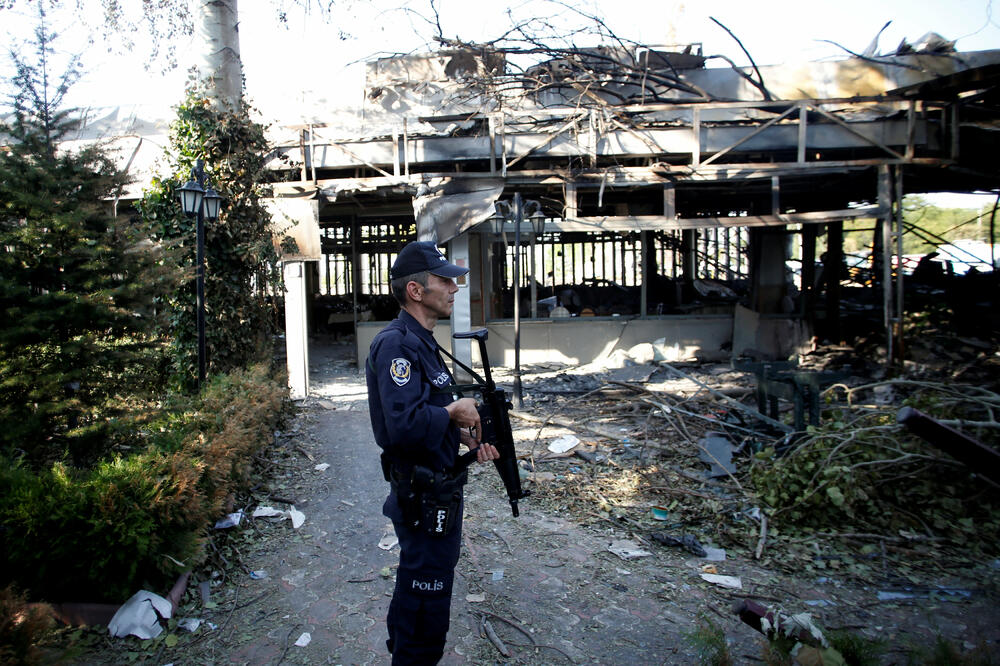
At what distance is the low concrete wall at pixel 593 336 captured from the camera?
11.3 metres

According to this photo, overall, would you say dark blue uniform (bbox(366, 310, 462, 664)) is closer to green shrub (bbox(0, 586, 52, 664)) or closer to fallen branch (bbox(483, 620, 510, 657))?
fallen branch (bbox(483, 620, 510, 657))

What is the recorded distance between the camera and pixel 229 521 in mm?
4293

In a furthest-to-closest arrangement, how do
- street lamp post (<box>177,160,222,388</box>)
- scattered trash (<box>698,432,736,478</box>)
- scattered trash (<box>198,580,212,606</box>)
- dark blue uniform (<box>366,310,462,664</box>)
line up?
street lamp post (<box>177,160,222,388</box>), scattered trash (<box>698,432,736,478</box>), scattered trash (<box>198,580,212,606</box>), dark blue uniform (<box>366,310,462,664</box>)

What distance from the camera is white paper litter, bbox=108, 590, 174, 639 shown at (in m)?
3.10

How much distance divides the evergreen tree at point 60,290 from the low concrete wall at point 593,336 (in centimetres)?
683

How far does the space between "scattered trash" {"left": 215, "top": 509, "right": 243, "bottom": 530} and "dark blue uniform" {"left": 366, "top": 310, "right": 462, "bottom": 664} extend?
2411 millimetres

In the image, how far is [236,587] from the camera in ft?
12.2

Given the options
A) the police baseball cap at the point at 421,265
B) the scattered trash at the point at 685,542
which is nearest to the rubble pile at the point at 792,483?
the scattered trash at the point at 685,542

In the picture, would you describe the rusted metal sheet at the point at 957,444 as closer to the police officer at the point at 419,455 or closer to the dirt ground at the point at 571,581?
the dirt ground at the point at 571,581

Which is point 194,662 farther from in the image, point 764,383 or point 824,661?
point 764,383

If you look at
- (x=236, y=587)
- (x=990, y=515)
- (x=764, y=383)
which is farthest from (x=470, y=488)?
(x=990, y=515)

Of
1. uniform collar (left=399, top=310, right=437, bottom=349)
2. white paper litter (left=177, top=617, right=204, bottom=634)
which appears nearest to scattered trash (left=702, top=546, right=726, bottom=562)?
uniform collar (left=399, top=310, right=437, bottom=349)

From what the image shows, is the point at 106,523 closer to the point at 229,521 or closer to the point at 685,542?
the point at 229,521

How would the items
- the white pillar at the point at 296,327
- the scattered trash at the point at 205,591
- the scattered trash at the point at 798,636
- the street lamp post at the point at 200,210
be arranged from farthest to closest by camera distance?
the white pillar at the point at 296,327, the street lamp post at the point at 200,210, the scattered trash at the point at 205,591, the scattered trash at the point at 798,636
